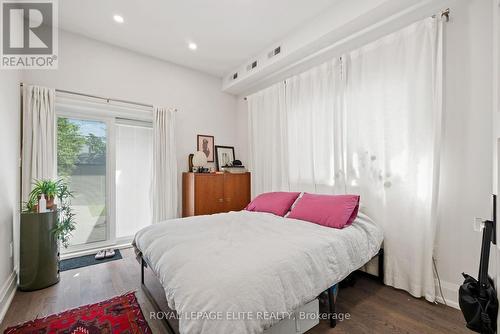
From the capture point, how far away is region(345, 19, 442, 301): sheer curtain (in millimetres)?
2018

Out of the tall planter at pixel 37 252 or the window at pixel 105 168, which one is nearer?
the tall planter at pixel 37 252

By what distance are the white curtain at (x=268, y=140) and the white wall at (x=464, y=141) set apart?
1832 mm

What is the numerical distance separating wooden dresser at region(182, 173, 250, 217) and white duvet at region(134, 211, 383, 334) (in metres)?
1.13

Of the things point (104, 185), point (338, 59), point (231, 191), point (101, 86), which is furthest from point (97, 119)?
point (338, 59)

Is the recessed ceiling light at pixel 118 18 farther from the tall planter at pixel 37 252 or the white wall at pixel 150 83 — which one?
the tall planter at pixel 37 252

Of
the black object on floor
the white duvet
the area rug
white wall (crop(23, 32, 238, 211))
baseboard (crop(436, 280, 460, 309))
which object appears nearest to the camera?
the white duvet

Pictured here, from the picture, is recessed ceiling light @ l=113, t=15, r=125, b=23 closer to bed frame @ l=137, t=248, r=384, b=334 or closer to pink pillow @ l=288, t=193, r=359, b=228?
bed frame @ l=137, t=248, r=384, b=334

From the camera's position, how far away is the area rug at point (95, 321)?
→ 5.29 ft

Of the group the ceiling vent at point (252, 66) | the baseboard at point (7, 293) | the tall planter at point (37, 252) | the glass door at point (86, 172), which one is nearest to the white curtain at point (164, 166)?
the glass door at point (86, 172)

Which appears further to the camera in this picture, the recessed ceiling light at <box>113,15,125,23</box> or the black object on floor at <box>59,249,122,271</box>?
the black object on floor at <box>59,249,122,271</box>

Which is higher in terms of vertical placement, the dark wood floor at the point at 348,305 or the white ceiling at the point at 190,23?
the white ceiling at the point at 190,23

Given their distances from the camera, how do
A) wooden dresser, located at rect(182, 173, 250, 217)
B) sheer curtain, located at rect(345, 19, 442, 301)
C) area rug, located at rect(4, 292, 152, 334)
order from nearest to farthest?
area rug, located at rect(4, 292, 152, 334)
sheer curtain, located at rect(345, 19, 442, 301)
wooden dresser, located at rect(182, 173, 250, 217)

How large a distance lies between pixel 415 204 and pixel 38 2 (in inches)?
172

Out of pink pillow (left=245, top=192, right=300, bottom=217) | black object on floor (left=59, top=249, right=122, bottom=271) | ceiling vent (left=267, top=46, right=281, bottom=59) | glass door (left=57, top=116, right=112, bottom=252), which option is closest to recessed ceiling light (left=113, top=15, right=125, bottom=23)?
glass door (left=57, top=116, right=112, bottom=252)
